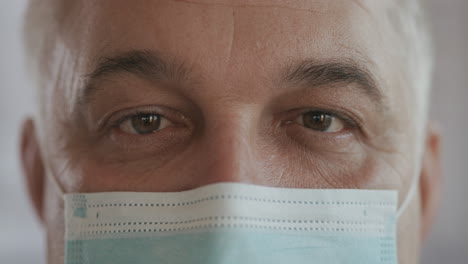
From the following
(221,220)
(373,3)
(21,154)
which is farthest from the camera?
(21,154)

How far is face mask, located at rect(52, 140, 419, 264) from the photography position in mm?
1246

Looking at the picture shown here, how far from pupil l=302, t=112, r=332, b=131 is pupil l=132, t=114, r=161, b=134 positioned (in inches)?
14.1

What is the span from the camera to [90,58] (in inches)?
55.6

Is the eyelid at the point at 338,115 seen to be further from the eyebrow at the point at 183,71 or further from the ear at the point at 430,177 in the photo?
the ear at the point at 430,177

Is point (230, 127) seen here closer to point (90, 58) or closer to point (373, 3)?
point (90, 58)

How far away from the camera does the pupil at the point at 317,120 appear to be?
4.68 feet

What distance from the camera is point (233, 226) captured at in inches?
48.6

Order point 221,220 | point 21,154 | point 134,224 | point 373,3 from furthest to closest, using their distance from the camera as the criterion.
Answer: point 21,154
point 373,3
point 134,224
point 221,220

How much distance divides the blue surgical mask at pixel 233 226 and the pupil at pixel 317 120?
0.56 ft

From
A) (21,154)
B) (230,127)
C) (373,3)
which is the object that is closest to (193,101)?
(230,127)

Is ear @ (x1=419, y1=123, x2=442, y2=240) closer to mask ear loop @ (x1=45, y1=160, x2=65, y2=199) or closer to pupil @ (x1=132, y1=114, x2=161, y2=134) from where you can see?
pupil @ (x1=132, y1=114, x2=161, y2=134)

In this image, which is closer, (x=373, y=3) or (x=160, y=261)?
(x=160, y=261)

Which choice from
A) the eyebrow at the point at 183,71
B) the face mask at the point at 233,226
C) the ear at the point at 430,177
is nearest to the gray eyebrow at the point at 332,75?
the eyebrow at the point at 183,71

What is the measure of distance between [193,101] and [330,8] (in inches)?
15.1
